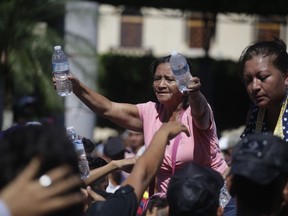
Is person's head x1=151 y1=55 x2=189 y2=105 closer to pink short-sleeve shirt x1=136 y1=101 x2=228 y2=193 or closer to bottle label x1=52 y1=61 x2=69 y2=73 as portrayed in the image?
pink short-sleeve shirt x1=136 y1=101 x2=228 y2=193

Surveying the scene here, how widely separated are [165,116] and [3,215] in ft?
10.4

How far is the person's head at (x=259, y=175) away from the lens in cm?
330

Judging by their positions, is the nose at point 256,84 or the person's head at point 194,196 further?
the nose at point 256,84

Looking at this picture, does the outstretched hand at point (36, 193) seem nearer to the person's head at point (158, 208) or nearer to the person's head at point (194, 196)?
the person's head at point (194, 196)

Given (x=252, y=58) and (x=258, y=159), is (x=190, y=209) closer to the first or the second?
(x=258, y=159)

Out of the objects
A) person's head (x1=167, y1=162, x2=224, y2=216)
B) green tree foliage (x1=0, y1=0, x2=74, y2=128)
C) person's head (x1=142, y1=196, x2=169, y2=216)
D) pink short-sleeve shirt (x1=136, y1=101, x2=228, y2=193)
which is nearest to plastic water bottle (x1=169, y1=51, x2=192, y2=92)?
pink short-sleeve shirt (x1=136, y1=101, x2=228, y2=193)

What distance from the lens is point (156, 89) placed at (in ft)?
18.3

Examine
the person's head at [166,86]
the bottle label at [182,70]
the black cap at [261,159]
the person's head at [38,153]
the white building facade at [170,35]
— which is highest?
the person's head at [38,153]

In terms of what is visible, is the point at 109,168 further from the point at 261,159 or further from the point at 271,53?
the point at 261,159

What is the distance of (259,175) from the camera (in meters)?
3.29

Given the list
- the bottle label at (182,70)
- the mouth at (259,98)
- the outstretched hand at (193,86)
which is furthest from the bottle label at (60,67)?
the mouth at (259,98)

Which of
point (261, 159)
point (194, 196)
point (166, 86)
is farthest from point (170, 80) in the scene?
point (261, 159)

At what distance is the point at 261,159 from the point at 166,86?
88.6 inches

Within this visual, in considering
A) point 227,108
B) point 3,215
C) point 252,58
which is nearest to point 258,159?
point 3,215
